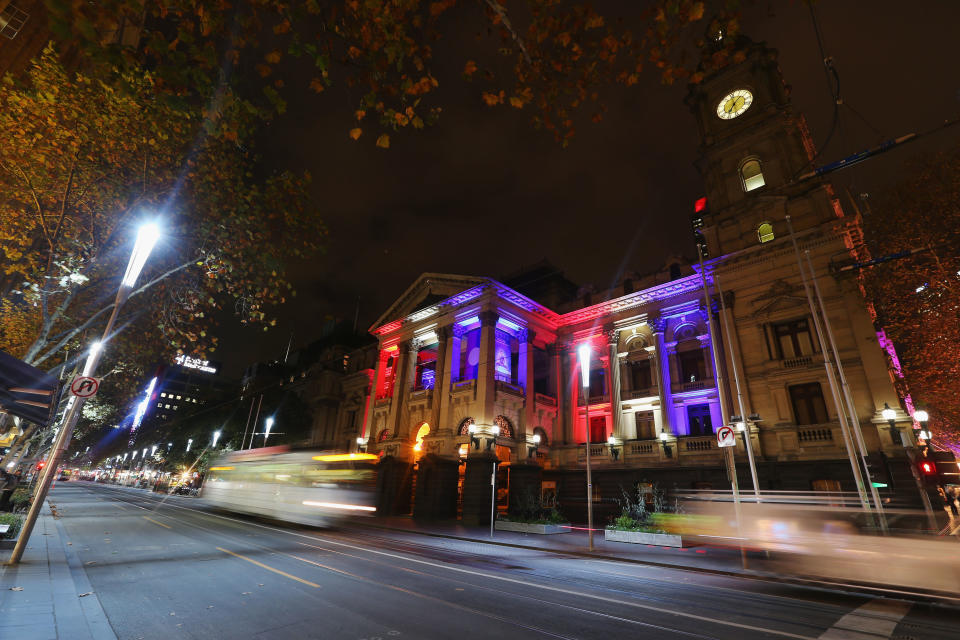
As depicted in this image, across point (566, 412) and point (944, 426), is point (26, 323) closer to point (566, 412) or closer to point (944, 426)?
point (566, 412)

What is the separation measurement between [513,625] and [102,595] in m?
7.06

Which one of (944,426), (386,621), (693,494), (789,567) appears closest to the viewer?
(386,621)

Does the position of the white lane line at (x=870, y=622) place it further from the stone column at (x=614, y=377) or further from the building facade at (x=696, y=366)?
the stone column at (x=614, y=377)

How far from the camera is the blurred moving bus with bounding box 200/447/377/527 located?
729 inches

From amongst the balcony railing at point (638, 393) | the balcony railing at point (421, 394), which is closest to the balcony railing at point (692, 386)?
the balcony railing at point (638, 393)

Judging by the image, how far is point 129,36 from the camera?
2733 cm

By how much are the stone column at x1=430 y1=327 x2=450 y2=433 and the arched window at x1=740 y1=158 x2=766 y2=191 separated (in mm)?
24645

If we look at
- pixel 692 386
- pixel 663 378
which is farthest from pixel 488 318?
pixel 692 386

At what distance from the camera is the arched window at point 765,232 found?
1078 inches

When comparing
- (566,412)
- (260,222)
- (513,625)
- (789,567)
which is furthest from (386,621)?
(566,412)

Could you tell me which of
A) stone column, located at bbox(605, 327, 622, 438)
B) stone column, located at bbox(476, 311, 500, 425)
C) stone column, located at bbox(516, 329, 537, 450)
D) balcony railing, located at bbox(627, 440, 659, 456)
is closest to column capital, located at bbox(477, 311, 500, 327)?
stone column, located at bbox(476, 311, 500, 425)

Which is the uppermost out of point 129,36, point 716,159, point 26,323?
point 129,36

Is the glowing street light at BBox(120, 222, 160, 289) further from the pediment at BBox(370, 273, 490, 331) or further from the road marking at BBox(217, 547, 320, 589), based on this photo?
the pediment at BBox(370, 273, 490, 331)

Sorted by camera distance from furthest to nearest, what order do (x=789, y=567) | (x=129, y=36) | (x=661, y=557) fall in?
(x=129, y=36) → (x=661, y=557) → (x=789, y=567)
